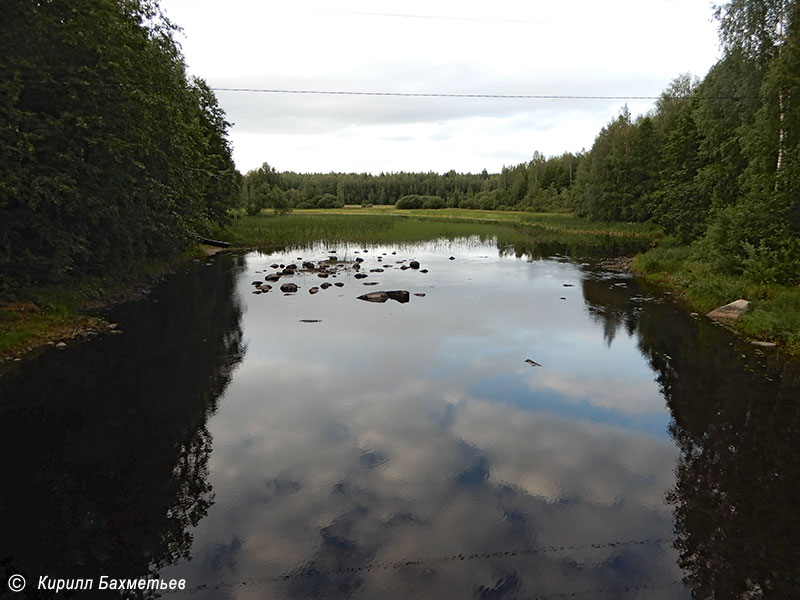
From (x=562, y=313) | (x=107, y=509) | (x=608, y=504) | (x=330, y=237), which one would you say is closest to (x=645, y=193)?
(x=330, y=237)

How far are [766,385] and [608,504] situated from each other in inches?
299

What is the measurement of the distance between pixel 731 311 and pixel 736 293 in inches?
60.1

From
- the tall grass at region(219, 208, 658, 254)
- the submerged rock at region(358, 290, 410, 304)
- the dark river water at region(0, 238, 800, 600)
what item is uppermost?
the tall grass at region(219, 208, 658, 254)

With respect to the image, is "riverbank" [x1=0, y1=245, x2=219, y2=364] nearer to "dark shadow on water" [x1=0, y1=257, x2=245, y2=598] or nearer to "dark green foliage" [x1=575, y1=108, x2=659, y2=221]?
"dark shadow on water" [x1=0, y1=257, x2=245, y2=598]

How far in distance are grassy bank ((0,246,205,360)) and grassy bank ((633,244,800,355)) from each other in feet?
74.2

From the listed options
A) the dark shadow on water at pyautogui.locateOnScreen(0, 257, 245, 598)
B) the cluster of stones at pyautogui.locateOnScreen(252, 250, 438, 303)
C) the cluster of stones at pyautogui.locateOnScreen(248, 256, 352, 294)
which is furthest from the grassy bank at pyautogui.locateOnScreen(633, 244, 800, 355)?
the cluster of stones at pyautogui.locateOnScreen(248, 256, 352, 294)

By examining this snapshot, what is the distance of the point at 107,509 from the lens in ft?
24.7

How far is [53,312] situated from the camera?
55.8ft

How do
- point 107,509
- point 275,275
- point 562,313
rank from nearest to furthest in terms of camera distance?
1. point 107,509
2. point 562,313
3. point 275,275

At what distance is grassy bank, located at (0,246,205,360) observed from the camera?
1484 cm

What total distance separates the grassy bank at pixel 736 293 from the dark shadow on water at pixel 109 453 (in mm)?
16602

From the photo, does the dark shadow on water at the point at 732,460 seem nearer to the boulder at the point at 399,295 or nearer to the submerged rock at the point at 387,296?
the boulder at the point at 399,295

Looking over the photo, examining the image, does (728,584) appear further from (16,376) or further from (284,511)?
(16,376)

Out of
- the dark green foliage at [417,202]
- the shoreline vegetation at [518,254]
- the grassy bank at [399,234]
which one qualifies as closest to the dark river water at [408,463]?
the shoreline vegetation at [518,254]
